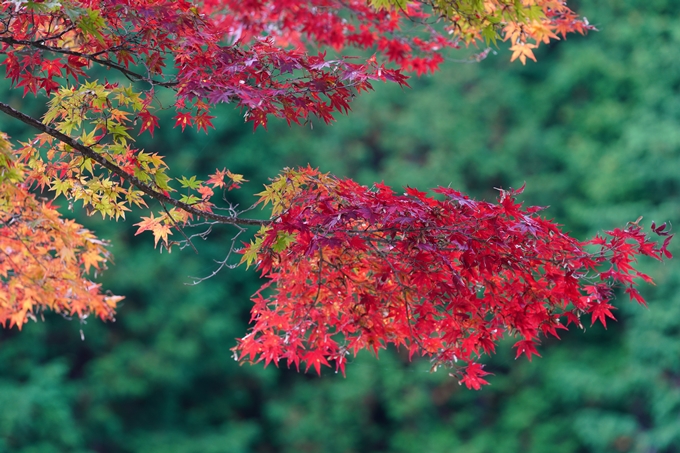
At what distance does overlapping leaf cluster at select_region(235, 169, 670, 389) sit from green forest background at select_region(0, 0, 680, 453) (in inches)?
155

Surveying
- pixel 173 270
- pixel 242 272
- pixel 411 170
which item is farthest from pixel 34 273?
pixel 411 170

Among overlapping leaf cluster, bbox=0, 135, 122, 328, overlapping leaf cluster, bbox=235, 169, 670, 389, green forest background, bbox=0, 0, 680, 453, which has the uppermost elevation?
overlapping leaf cluster, bbox=235, 169, 670, 389

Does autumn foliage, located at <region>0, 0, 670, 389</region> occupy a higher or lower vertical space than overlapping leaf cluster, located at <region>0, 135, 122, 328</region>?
higher

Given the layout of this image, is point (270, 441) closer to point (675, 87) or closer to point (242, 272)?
point (242, 272)

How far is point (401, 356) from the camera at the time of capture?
6.18m

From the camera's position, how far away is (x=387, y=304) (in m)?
2.01

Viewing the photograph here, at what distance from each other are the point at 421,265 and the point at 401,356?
4537 mm

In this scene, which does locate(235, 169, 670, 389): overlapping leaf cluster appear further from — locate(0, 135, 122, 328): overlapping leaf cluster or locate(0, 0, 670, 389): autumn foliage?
locate(0, 135, 122, 328): overlapping leaf cluster

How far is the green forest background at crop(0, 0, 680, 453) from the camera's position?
18.3 ft

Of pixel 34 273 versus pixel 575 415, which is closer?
pixel 34 273

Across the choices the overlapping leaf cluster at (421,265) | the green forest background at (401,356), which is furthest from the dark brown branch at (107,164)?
the green forest background at (401,356)

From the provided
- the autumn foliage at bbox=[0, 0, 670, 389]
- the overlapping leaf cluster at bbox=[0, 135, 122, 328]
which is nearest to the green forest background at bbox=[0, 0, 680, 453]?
the overlapping leaf cluster at bbox=[0, 135, 122, 328]

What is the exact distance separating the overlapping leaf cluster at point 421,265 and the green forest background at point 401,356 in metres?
3.95

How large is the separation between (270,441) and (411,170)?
2858 mm
